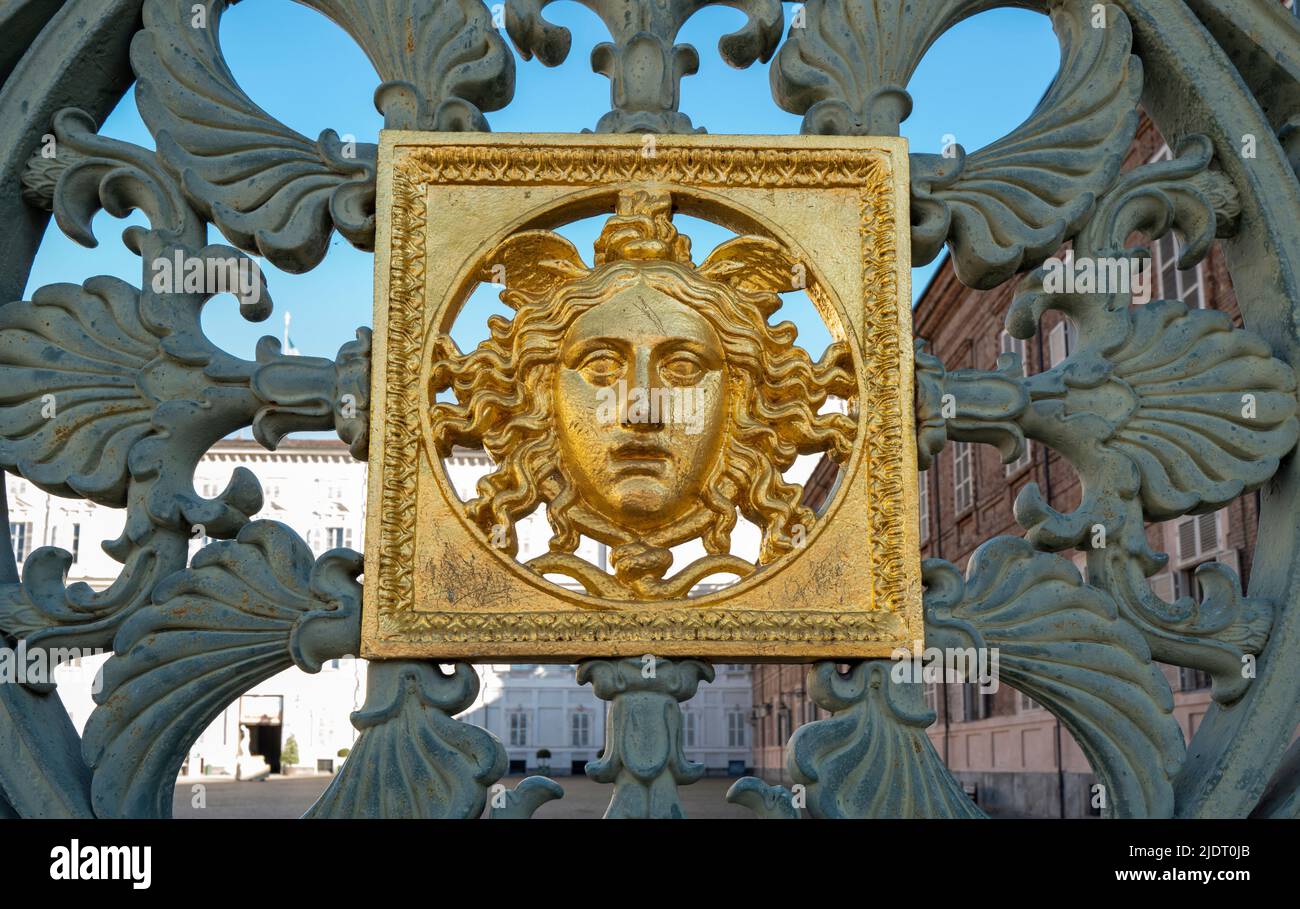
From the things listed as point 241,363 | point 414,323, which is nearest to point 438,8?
point 414,323

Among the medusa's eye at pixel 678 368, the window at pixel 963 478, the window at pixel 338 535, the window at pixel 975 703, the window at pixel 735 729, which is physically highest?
the window at pixel 338 535

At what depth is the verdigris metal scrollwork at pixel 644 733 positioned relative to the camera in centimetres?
272

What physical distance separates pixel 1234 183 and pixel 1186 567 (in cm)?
978

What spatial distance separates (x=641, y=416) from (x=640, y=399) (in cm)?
4

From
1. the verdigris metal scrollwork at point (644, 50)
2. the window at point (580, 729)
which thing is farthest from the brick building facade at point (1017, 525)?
the window at point (580, 729)

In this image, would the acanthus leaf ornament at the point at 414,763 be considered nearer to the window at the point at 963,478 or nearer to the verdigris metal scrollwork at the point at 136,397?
the verdigris metal scrollwork at the point at 136,397

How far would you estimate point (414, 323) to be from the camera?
3033 millimetres

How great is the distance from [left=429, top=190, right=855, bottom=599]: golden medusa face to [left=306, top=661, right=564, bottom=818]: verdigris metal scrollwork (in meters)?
0.43

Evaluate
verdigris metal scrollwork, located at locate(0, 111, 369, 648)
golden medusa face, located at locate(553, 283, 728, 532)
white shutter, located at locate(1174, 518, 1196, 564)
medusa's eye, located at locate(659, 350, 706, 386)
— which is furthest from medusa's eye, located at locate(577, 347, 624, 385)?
white shutter, located at locate(1174, 518, 1196, 564)

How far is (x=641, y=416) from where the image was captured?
2869mm

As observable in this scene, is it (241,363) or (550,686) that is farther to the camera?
(550,686)

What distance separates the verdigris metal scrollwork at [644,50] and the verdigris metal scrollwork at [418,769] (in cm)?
155

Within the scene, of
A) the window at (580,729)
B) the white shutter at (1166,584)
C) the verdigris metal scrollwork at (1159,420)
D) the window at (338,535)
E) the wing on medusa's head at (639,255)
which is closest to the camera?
the verdigris metal scrollwork at (1159,420)

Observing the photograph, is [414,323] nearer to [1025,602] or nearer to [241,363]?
[241,363]
